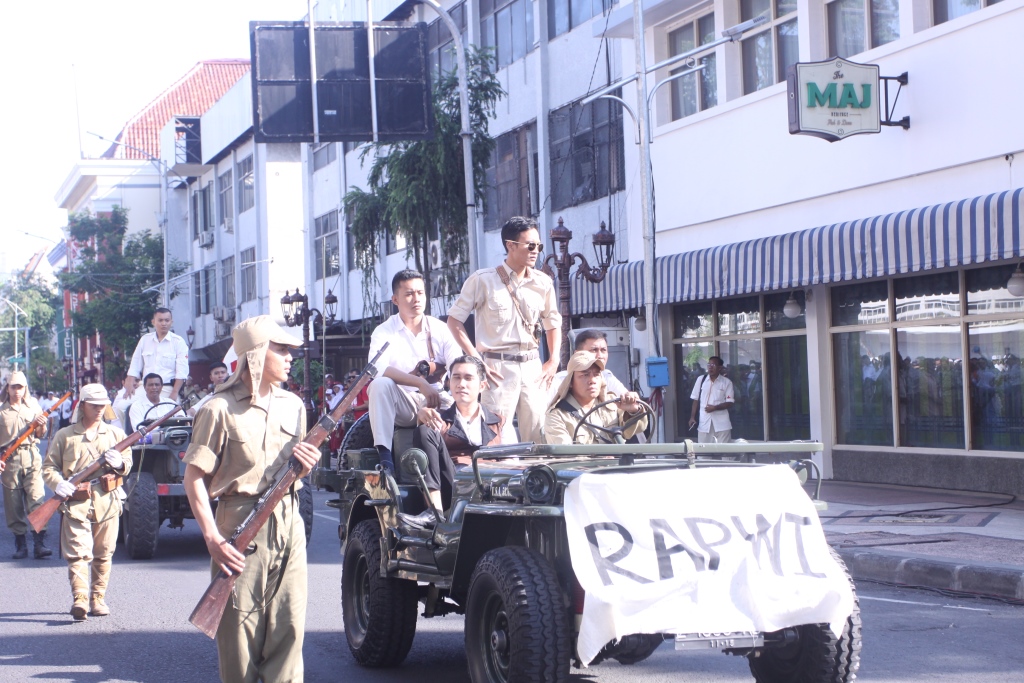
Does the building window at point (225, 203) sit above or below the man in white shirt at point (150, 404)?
above

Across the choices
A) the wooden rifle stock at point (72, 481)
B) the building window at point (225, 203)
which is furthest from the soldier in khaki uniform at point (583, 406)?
the building window at point (225, 203)

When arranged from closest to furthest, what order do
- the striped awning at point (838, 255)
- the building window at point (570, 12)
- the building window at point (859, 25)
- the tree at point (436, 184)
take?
the striped awning at point (838, 255)
the building window at point (859, 25)
the building window at point (570, 12)
the tree at point (436, 184)

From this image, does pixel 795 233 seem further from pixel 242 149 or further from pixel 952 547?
pixel 242 149

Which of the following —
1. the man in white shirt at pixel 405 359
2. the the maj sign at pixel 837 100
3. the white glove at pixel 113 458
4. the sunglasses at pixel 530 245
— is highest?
the the maj sign at pixel 837 100

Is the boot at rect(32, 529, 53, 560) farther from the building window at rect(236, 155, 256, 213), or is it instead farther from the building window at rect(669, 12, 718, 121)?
the building window at rect(236, 155, 256, 213)

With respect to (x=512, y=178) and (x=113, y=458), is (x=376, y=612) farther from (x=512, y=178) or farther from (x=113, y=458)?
(x=512, y=178)

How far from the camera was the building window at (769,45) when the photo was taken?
723 inches

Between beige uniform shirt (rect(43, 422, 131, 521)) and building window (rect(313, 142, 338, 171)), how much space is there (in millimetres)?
28514

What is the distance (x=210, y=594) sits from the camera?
4832 mm

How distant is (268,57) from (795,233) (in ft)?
28.5

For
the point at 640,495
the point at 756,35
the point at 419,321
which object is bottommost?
the point at 640,495

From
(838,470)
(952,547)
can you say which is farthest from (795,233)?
(952,547)

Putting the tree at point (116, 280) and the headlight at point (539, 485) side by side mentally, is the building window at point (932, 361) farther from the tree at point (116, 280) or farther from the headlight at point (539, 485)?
the tree at point (116, 280)

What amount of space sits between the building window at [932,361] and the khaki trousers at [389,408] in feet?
32.1
